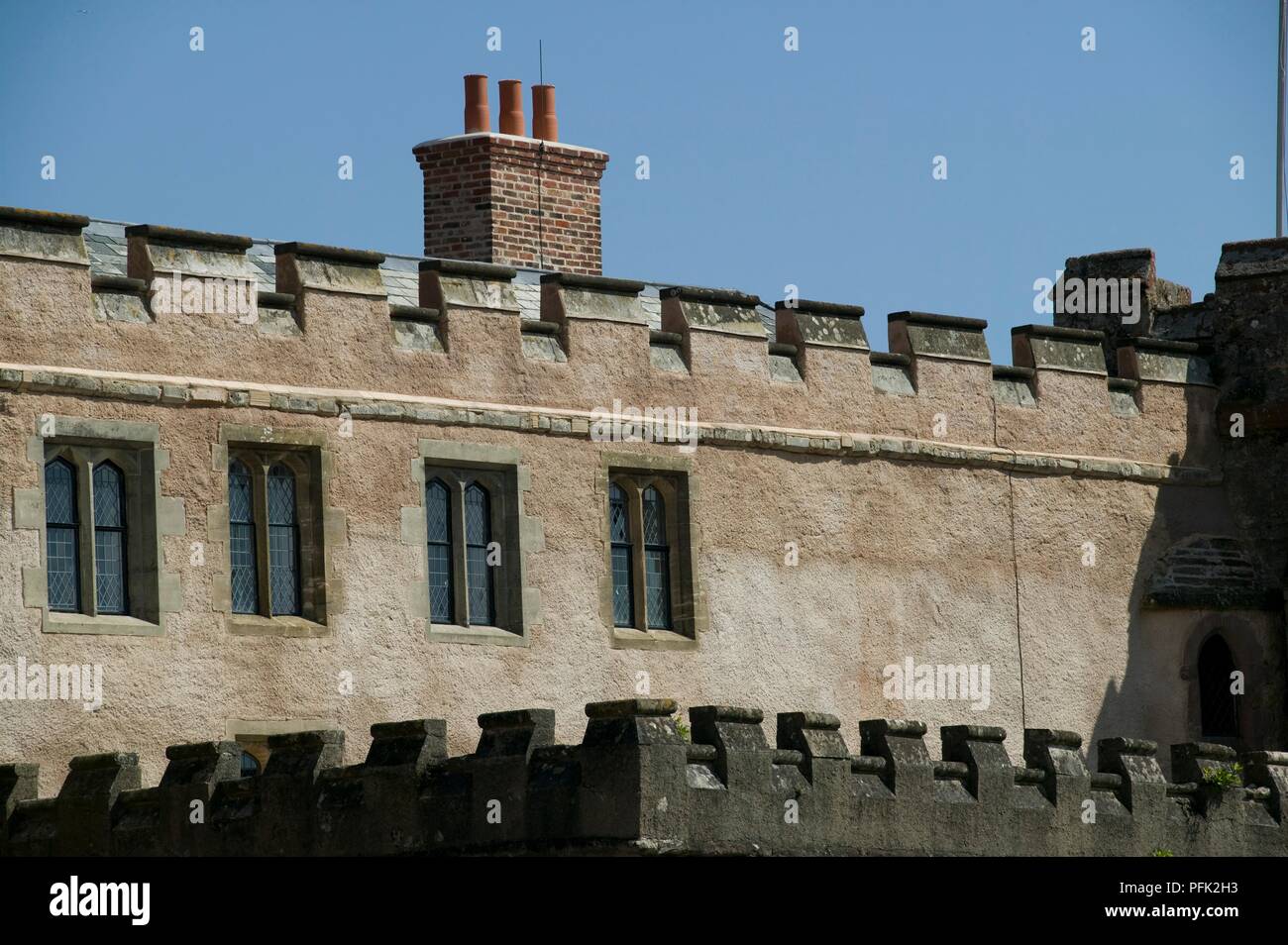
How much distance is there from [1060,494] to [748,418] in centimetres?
349

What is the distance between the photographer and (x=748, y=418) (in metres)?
25.8

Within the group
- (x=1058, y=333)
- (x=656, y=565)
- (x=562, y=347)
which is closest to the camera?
(x=562, y=347)

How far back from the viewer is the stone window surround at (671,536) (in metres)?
24.8

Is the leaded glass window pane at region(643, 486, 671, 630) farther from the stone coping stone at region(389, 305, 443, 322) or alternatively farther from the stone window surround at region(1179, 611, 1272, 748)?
the stone window surround at region(1179, 611, 1272, 748)

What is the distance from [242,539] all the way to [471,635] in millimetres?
1988

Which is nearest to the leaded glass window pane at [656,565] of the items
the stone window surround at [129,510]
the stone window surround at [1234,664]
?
the stone window surround at [129,510]

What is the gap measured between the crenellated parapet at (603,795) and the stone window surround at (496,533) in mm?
3228

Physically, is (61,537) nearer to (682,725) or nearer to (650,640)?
(682,725)

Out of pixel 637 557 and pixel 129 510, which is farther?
pixel 637 557

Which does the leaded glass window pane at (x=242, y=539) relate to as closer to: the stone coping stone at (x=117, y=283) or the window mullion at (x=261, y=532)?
the window mullion at (x=261, y=532)

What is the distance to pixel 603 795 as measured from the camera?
19.2 metres

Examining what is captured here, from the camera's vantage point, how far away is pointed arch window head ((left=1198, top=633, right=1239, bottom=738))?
2830cm

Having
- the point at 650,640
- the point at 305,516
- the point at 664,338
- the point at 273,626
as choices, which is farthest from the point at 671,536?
the point at 273,626

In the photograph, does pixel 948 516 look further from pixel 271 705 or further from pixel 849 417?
pixel 271 705
